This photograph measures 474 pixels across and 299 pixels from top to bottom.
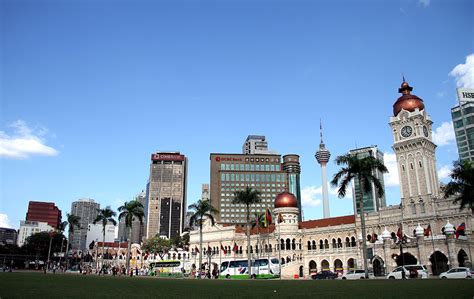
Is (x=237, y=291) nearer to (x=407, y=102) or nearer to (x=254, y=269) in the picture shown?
(x=254, y=269)

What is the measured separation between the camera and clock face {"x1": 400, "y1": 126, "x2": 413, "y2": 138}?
7416 centimetres

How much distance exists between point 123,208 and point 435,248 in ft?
179

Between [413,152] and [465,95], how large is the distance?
81999 mm

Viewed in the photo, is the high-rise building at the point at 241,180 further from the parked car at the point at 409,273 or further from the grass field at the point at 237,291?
the grass field at the point at 237,291

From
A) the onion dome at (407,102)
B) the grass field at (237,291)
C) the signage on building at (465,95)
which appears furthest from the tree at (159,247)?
the signage on building at (465,95)

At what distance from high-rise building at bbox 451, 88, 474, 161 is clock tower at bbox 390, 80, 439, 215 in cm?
6698

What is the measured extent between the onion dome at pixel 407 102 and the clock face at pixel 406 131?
11.5 feet

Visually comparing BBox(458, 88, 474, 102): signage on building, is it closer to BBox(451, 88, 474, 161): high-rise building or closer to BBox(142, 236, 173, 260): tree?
BBox(451, 88, 474, 161): high-rise building

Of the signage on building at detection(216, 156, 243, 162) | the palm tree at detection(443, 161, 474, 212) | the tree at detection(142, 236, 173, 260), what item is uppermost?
the signage on building at detection(216, 156, 243, 162)

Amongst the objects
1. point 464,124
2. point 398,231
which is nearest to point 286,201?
point 398,231

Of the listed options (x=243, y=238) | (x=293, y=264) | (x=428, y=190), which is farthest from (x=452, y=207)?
(x=243, y=238)

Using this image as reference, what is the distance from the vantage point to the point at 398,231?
2119 inches

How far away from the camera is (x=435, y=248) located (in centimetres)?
5669

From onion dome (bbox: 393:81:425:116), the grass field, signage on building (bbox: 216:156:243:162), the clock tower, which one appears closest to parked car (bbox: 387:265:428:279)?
the clock tower
